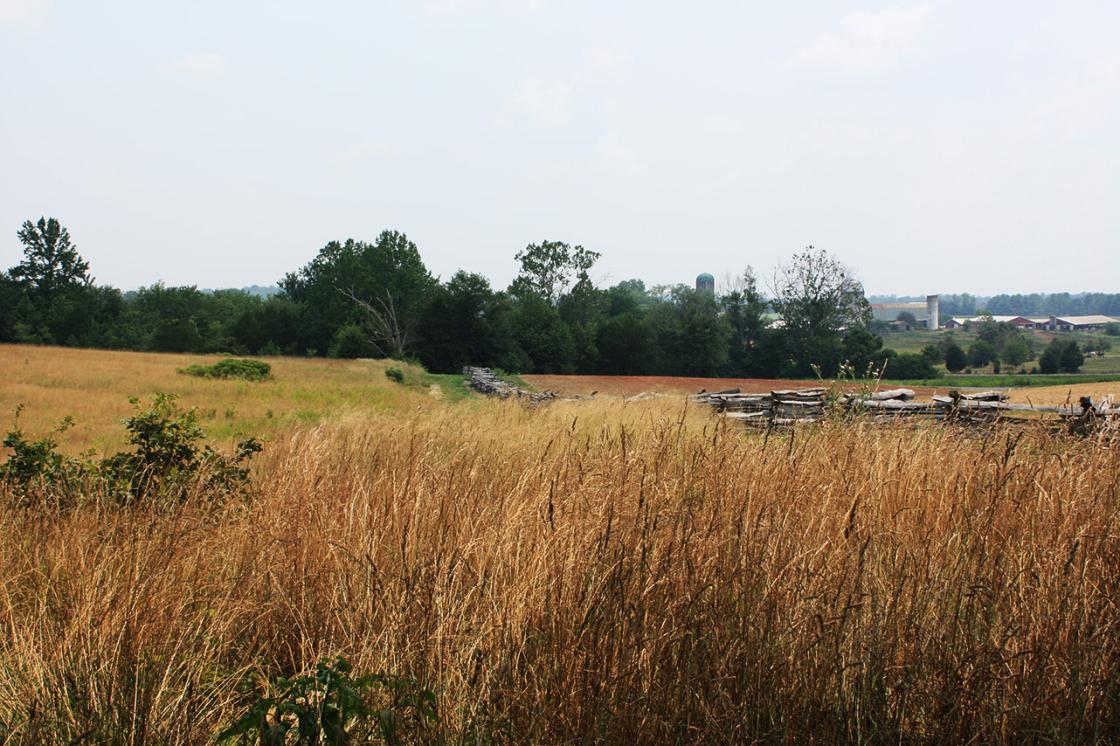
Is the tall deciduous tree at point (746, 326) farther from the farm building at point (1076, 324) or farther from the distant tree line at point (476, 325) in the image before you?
the farm building at point (1076, 324)

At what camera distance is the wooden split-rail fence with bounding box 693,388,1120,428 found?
934cm

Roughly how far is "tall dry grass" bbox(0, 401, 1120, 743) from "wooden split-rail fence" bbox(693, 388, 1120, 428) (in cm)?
365

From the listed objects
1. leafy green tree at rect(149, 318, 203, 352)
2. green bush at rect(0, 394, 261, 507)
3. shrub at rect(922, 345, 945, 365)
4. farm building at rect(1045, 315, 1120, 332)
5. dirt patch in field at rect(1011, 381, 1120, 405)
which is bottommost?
dirt patch in field at rect(1011, 381, 1120, 405)

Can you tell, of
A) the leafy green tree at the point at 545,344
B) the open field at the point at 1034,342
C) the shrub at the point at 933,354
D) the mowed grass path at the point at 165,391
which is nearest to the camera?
the mowed grass path at the point at 165,391

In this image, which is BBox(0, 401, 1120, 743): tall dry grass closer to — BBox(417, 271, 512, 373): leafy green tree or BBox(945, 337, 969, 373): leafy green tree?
BBox(417, 271, 512, 373): leafy green tree

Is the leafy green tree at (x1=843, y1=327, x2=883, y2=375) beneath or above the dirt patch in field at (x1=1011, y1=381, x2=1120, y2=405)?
above

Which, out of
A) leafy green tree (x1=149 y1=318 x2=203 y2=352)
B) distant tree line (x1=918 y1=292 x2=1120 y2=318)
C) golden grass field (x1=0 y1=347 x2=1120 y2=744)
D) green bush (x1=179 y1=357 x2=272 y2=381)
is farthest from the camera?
distant tree line (x1=918 y1=292 x2=1120 y2=318)

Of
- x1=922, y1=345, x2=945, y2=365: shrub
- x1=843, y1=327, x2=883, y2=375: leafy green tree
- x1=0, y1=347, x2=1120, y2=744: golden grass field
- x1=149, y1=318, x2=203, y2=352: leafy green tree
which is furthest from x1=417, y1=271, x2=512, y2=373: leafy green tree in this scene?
x1=0, y1=347, x2=1120, y2=744: golden grass field

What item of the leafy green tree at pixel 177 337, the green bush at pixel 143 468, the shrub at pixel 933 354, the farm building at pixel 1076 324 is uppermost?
the farm building at pixel 1076 324

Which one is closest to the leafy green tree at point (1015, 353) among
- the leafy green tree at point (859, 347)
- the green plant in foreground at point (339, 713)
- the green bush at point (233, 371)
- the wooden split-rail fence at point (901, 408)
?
the leafy green tree at point (859, 347)

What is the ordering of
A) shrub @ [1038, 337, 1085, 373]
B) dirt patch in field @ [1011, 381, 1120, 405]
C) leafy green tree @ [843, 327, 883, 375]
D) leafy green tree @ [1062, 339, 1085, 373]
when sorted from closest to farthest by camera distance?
dirt patch in field @ [1011, 381, 1120, 405]
leafy green tree @ [1062, 339, 1085, 373]
shrub @ [1038, 337, 1085, 373]
leafy green tree @ [843, 327, 883, 375]

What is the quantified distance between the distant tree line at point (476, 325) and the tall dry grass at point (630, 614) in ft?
164

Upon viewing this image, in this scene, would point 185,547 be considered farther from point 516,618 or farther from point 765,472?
point 765,472

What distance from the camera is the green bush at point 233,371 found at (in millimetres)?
32656
